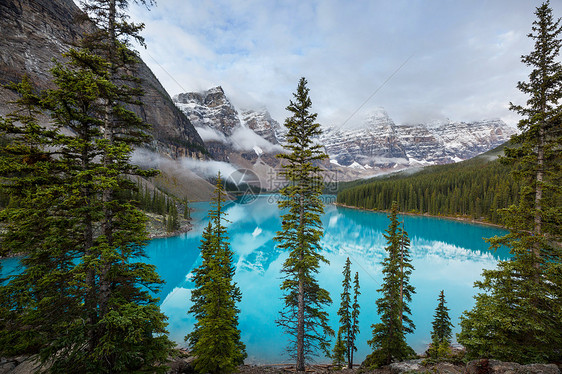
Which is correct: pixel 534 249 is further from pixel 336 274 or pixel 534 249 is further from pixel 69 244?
pixel 336 274

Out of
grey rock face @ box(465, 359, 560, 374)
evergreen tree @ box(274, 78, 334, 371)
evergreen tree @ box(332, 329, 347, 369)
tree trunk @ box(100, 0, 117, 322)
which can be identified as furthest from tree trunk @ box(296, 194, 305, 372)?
tree trunk @ box(100, 0, 117, 322)

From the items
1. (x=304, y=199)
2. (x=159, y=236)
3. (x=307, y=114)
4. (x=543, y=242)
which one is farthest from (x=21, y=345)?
(x=159, y=236)

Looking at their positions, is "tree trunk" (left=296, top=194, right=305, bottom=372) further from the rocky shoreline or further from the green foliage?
the green foliage

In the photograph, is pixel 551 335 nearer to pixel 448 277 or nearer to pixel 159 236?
pixel 448 277

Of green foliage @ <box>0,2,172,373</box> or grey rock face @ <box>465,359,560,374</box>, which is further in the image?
grey rock face @ <box>465,359,560,374</box>

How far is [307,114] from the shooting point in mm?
12164

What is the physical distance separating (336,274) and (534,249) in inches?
1046

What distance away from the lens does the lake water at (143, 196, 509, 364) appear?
19.3 meters

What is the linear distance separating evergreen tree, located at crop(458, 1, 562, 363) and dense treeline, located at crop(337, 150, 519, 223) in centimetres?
5891

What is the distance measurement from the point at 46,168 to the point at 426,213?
109922 millimetres

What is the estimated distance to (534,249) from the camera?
8320mm

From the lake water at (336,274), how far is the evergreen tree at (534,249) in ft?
30.9

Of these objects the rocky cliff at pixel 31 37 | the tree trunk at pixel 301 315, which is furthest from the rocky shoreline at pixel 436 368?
the rocky cliff at pixel 31 37

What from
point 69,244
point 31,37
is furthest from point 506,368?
point 31,37
